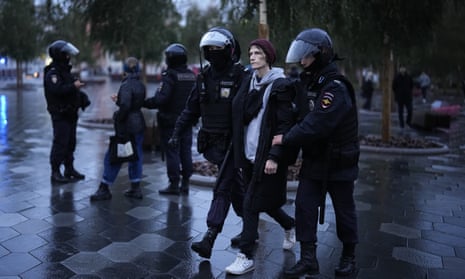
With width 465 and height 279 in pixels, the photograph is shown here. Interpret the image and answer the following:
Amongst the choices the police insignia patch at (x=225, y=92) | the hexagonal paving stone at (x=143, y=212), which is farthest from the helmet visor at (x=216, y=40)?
the hexagonal paving stone at (x=143, y=212)

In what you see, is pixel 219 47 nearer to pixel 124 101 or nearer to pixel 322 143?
pixel 322 143

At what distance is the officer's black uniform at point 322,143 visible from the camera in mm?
3623

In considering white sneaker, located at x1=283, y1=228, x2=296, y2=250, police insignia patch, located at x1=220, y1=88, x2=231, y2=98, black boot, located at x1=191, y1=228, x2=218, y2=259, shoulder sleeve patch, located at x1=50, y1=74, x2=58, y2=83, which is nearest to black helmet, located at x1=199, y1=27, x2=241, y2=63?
police insignia patch, located at x1=220, y1=88, x2=231, y2=98

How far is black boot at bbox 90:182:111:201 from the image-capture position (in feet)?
19.8

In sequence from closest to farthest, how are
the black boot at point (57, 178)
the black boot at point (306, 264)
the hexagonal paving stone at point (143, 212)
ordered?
1. the black boot at point (306, 264)
2. the hexagonal paving stone at point (143, 212)
3. the black boot at point (57, 178)

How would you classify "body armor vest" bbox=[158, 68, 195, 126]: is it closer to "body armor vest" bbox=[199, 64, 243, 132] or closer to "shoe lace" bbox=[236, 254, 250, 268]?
"body armor vest" bbox=[199, 64, 243, 132]

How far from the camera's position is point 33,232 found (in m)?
4.82

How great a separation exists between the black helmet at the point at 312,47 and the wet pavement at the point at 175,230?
5.46ft

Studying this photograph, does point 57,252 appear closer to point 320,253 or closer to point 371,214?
point 320,253

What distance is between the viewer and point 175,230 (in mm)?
5016

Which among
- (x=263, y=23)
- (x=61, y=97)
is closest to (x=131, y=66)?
(x=61, y=97)

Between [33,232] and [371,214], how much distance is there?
3.52 metres

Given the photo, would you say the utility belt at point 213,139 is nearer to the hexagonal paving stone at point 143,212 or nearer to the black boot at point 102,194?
the hexagonal paving stone at point 143,212

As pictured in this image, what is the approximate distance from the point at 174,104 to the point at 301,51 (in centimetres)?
284
